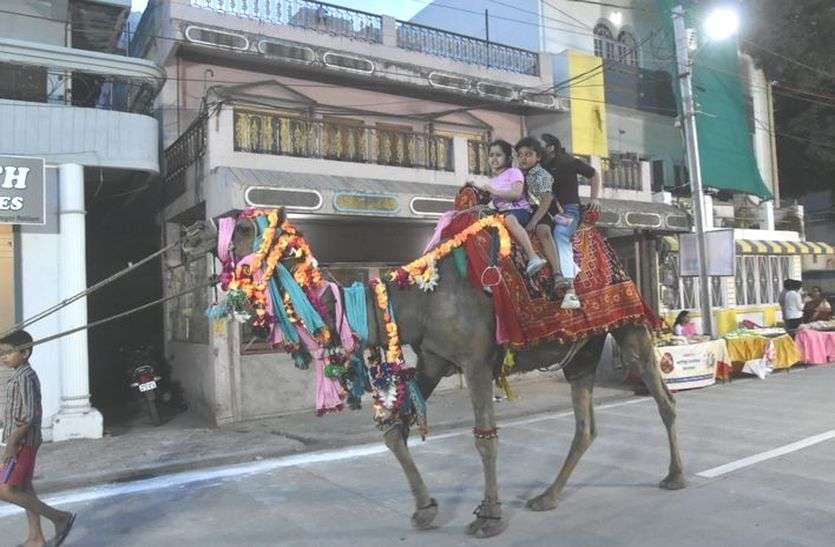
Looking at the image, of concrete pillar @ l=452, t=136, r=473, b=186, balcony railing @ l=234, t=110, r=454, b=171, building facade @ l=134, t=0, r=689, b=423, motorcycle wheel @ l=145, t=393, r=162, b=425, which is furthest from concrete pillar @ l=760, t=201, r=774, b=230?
motorcycle wheel @ l=145, t=393, r=162, b=425

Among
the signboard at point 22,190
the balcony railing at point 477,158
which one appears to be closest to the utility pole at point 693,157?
the balcony railing at point 477,158

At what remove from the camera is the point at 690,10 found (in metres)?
18.9

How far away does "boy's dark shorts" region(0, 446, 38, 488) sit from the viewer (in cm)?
453

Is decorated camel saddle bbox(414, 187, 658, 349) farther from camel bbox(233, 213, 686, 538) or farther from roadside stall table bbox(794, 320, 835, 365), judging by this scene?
roadside stall table bbox(794, 320, 835, 365)

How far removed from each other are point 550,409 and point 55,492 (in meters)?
6.81

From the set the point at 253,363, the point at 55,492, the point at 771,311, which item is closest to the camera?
the point at 55,492

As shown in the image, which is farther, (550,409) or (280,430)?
(550,409)

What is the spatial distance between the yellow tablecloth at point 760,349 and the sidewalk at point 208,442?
10.5 feet

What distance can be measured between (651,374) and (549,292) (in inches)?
59.0

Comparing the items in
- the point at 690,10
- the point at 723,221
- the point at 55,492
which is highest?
the point at 690,10

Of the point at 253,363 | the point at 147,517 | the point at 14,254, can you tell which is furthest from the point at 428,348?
the point at 14,254

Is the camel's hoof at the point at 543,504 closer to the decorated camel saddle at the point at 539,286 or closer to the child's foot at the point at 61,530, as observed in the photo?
the decorated camel saddle at the point at 539,286

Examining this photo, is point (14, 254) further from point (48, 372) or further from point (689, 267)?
point (689, 267)

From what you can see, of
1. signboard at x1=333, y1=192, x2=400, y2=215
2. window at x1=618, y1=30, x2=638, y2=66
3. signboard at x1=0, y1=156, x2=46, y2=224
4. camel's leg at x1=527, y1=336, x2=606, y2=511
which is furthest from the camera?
window at x1=618, y1=30, x2=638, y2=66
